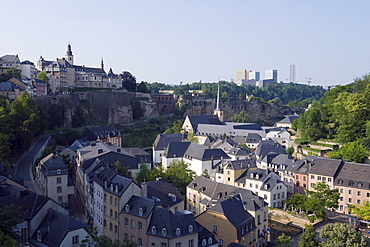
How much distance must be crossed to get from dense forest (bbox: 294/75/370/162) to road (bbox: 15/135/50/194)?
115ft

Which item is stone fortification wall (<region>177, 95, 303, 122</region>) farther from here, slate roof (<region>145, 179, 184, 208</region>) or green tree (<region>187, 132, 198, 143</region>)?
slate roof (<region>145, 179, 184, 208</region>)

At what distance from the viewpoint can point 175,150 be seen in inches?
2184

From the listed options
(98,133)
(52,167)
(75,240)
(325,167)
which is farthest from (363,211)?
(98,133)

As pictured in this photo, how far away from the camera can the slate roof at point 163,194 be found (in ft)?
93.2

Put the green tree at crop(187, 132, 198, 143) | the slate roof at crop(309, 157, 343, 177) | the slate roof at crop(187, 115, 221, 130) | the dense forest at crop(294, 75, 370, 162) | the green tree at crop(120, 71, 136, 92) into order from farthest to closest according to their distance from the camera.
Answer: the green tree at crop(120, 71, 136, 92)
the slate roof at crop(187, 115, 221, 130)
the green tree at crop(187, 132, 198, 143)
the dense forest at crop(294, 75, 370, 162)
the slate roof at crop(309, 157, 343, 177)

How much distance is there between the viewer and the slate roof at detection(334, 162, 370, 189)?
129 feet

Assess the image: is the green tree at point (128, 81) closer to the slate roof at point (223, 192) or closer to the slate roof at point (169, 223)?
the slate roof at point (223, 192)

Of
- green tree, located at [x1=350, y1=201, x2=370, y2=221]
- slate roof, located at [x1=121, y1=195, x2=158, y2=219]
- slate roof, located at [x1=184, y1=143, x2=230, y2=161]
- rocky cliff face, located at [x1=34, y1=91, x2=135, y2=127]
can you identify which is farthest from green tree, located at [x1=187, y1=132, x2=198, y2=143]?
slate roof, located at [x1=121, y1=195, x2=158, y2=219]

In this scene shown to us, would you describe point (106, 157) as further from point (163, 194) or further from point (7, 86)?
point (7, 86)

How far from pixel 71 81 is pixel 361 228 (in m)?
64.6

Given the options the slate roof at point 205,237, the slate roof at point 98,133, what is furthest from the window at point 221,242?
the slate roof at point 98,133

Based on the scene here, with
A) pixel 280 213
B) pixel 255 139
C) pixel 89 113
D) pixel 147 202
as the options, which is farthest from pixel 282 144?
pixel 147 202

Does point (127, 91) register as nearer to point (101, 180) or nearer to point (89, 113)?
point (89, 113)

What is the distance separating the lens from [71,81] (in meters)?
→ 82.6
